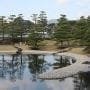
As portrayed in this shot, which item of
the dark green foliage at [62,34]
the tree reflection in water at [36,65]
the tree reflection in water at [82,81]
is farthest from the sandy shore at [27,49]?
the tree reflection in water at [82,81]

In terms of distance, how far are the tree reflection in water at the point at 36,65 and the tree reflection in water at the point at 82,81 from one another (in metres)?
3.96

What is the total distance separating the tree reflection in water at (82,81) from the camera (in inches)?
868

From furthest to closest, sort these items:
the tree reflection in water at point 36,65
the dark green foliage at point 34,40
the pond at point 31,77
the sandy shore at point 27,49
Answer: the dark green foliage at point 34,40 < the sandy shore at point 27,49 < the tree reflection in water at point 36,65 < the pond at point 31,77

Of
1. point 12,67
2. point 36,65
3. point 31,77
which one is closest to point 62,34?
point 36,65

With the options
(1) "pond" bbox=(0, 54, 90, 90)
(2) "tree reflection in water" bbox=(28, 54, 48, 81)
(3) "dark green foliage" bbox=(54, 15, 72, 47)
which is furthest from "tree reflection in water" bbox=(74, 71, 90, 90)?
(3) "dark green foliage" bbox=(54, 15, 72, 47)

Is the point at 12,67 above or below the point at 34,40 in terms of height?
below

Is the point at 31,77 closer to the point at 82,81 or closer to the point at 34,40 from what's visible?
the point at 82,81

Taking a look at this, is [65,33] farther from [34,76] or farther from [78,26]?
[34,76]

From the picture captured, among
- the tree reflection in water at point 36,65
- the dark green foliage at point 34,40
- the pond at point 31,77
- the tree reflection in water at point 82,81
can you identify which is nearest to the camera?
the tree reflection in water at point 82,81

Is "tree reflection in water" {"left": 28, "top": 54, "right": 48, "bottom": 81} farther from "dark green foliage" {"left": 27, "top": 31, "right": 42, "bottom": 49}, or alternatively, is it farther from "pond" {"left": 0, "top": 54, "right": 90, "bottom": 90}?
"dark green foliage" {"left": 27, "top": 31, "right": 42, "bottom": 49}

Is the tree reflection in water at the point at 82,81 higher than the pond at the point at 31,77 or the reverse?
higher

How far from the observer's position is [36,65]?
35.4 meters

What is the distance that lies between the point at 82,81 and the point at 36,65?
40.8 feet

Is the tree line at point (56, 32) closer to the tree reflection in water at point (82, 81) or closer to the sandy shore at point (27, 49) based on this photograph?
the sandy shore at point (27, 49)
